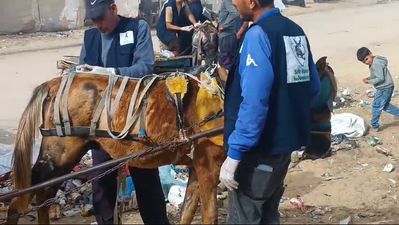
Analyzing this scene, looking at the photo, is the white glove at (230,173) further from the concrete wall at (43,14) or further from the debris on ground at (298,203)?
the concrete wall at (43,14)

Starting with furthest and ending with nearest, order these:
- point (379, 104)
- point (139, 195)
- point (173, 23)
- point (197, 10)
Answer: point (197, 10)
point (173, 23)
point (379, 104)
point (139, 195)

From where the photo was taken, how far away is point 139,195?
19.2 feet

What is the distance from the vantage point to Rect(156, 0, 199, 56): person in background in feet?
36.6

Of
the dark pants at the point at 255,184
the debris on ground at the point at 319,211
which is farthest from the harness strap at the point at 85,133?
the debris on ground at the point at 319,211

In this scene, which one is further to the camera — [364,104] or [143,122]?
[364,104]

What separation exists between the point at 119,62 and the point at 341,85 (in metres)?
8.83

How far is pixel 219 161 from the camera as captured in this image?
5.55 meters

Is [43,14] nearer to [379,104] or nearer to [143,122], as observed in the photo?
[379,104]

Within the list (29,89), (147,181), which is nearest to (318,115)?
(147,181)

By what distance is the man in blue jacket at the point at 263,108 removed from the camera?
12.6 feet

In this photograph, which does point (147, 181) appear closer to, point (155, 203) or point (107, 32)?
point (155, 203)

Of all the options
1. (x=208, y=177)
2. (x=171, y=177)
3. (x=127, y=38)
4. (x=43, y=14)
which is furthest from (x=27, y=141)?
(x=43, y=14)

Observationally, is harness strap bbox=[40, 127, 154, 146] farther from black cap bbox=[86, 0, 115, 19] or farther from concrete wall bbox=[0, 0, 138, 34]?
concrete wall bbox=[0, 0, 138, 34]

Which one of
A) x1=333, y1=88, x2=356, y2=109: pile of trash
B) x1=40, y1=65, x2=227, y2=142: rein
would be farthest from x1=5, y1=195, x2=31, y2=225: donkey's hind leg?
x1=333, y1=88, x2=356, y2=109: pile of trash
